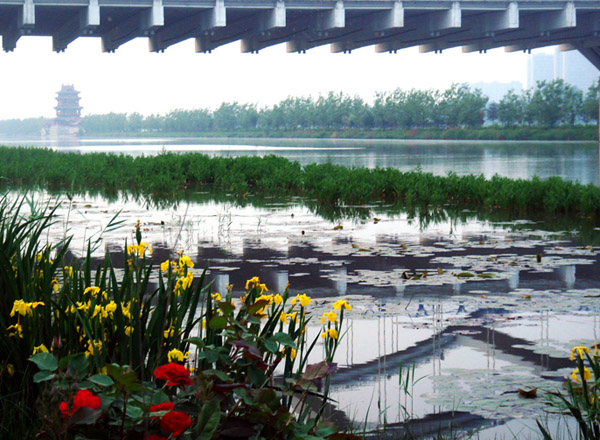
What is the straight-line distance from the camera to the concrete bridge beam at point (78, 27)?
109 ft

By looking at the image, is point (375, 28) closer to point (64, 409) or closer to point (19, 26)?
point (19, 26)

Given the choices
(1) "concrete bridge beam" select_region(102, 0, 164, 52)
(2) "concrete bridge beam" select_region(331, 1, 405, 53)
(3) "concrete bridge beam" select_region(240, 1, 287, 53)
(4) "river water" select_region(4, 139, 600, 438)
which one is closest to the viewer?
(4) "river water" select_region(4, 139, 600, 438)

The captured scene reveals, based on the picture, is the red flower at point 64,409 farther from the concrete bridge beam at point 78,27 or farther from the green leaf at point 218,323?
the concrete bridge beam at point 78,27

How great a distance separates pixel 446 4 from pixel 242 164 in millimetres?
18216

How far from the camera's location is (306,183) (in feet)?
67.8

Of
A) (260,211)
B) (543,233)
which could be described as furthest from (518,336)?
(260,211)

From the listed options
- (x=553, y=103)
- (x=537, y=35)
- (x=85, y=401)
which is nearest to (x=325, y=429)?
(x=85, y=401)

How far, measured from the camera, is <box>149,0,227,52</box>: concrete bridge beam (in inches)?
1391

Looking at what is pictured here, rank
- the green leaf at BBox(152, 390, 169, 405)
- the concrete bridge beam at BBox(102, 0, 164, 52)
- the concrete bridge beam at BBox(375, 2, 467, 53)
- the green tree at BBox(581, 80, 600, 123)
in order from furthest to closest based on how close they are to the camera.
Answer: the green tree at BBox(581, 80, 600, 123), the concrete bridge beam at BBox(375, 2, 467, 53), the concrete bridge beam at BBox(102, 0, 164, 52), the green leaf at BBox(152, 390, 169, 405)

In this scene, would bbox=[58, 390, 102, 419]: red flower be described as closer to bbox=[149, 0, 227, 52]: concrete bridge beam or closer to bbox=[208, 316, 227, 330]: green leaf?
bbox=[208, 316, 227, 330]: green leaf

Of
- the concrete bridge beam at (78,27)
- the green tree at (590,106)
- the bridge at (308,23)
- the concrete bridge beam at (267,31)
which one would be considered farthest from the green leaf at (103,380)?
the green tree at (590,106)

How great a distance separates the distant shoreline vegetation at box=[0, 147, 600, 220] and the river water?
1579 millimetres

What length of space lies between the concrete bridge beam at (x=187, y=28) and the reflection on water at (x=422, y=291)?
21.6 m

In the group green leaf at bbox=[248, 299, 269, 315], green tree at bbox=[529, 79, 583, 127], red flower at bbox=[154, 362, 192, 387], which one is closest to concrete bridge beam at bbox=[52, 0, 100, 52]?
green leaf at bbox=[248, 299, 269, 315]
